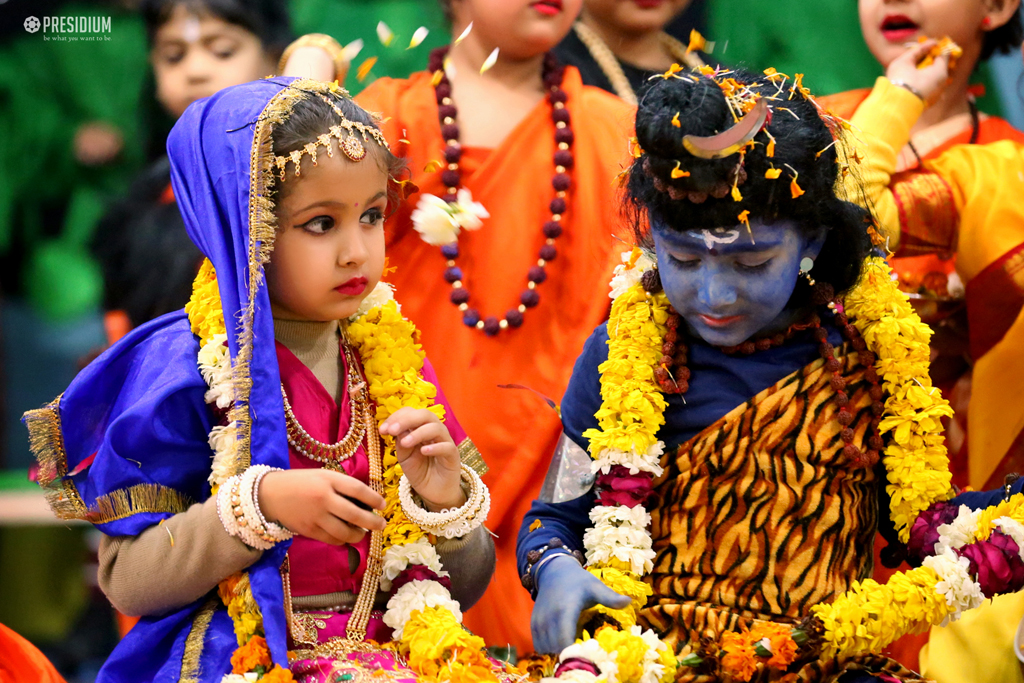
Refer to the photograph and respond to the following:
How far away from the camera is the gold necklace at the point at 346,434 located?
1854 mm

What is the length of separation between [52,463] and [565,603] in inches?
34.6

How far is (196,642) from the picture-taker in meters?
1.77

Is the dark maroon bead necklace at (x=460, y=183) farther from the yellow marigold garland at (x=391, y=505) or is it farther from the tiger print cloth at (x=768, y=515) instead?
the tiger print cloth at (x=768, y=515)

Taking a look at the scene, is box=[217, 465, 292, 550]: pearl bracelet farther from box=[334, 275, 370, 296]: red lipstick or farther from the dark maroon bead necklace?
the dark maroon bead necklace

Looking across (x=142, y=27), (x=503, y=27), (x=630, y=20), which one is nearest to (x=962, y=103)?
(x=630, y=20)

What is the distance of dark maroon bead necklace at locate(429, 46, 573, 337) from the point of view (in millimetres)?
2695

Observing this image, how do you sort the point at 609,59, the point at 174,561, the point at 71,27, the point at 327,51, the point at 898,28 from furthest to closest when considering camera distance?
the point at 71,27 → the point at 609,59 → the point at 898,28 → the point at 327,51 → the point at 174,561

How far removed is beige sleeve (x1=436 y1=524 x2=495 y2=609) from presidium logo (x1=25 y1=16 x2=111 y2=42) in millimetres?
2503

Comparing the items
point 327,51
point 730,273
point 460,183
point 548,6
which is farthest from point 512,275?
point 730,273

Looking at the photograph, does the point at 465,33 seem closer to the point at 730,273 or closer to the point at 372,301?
the point at 372,301

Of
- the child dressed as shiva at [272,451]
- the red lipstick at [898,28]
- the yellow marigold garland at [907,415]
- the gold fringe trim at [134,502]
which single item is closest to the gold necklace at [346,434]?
the child dressed as shiva at [272,451]

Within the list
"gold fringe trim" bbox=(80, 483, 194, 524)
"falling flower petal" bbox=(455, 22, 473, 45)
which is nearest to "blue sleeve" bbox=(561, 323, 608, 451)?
"gold fringe trim" bbox=(80, 483, 194, 524)

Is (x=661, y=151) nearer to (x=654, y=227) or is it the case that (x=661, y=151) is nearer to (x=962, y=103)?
(x=654, y=227)

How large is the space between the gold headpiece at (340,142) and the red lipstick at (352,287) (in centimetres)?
19
